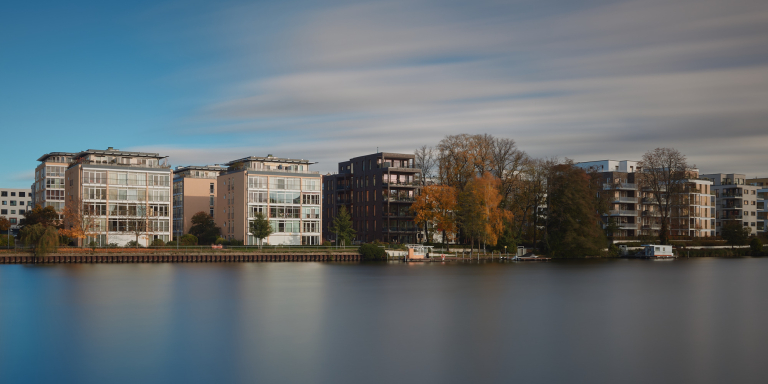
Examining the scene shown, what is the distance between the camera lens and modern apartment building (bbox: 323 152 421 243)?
107 metres

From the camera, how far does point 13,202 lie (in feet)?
561

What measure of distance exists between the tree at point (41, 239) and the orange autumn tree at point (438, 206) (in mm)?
43794

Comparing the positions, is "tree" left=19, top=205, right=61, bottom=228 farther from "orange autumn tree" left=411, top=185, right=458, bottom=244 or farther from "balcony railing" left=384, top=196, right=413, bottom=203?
"balcony railing" left=384, top=196, right=413, bottom=203

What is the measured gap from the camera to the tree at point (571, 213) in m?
86.4

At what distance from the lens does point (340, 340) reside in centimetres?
2766

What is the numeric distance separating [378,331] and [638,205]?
107551mm

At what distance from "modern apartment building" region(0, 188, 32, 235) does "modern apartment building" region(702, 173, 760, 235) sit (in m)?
167

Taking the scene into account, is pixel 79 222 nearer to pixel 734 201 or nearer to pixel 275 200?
pixel 275 200

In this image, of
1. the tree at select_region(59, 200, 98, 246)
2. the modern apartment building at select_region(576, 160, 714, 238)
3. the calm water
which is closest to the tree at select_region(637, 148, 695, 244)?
the modern apartment building at select_region(576, 160, 714, 238)

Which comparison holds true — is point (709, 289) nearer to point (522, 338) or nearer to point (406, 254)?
point (522, 338)

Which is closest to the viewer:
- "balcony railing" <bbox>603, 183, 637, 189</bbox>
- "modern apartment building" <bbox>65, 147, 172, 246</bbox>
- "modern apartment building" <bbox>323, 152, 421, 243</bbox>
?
"modern apartment building" <bbox>65, 147, 172, 246</bbox>

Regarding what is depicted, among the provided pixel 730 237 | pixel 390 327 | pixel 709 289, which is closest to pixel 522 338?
pixel 390 327

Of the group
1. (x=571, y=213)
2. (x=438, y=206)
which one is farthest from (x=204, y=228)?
(x=571, y=213)

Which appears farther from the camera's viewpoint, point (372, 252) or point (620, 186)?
point (620, 186)
